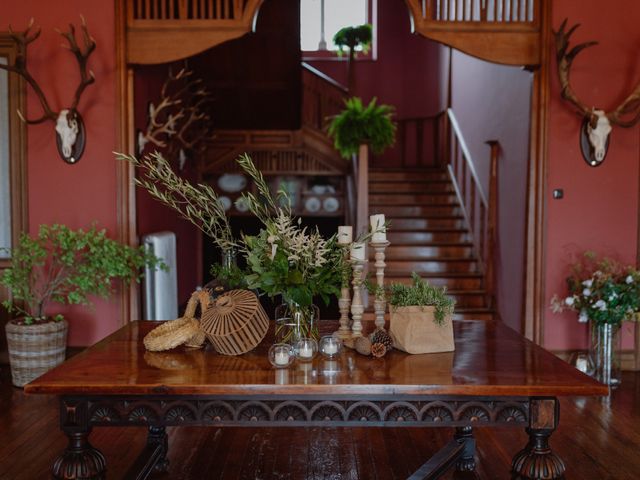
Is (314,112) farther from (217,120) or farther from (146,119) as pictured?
(146,119)

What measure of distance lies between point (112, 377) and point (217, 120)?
655 cm

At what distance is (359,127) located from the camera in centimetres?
684

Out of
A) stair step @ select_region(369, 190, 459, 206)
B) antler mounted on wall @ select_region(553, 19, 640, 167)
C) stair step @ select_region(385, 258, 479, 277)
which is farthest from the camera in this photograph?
stair step @ select_region(369, 190, 459, 206)

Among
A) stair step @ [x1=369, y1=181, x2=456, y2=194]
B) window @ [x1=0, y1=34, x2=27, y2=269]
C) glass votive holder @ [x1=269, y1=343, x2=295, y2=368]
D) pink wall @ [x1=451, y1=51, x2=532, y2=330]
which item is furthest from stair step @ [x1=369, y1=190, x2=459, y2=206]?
glass votive holder @ [x1=269, y1=343, x2=295, y2=368]

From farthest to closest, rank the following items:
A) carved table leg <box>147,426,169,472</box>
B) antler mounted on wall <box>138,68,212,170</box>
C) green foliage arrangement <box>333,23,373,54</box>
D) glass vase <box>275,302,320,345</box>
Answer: green foliage arrangement <box>333,23,373,54</box> → antler mounted on wall <box>138,68,212,170</box> → carved table leg <box>147,426,169,472</box> → glass vase <box>275,302,320,345</box>

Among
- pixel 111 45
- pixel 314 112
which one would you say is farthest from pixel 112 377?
pixel 314 112

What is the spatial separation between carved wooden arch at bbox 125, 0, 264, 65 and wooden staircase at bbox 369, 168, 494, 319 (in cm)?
299

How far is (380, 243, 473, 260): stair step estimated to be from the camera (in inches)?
271

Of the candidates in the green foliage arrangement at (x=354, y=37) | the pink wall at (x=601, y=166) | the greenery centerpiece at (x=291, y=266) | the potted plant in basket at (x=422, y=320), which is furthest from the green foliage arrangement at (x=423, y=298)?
the green foliage arrangement at (x=354, y=37)

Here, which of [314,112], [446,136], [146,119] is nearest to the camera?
[146,119]

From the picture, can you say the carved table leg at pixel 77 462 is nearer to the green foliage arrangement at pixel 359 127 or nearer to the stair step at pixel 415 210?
the green foliage arrangement at pixel 359 127

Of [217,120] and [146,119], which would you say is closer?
[146,119]

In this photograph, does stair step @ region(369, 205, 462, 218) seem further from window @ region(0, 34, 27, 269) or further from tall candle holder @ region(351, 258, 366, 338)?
tall candle holder @ region(351, 258, 366, 338)

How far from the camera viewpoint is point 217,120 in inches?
325
